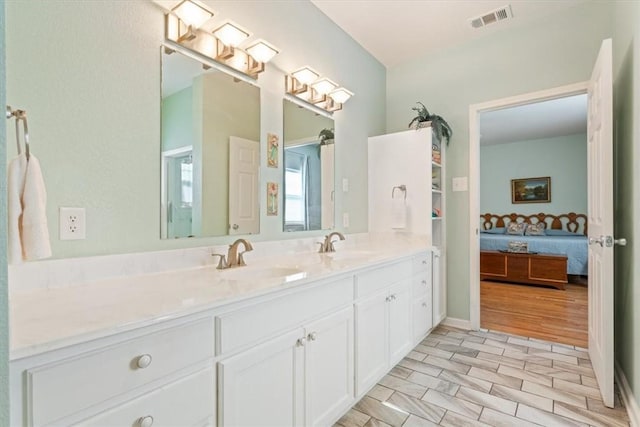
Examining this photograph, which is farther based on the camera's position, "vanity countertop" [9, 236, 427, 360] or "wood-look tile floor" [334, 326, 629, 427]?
A: "wood-look tile floor" [334, 326, 629, 427]

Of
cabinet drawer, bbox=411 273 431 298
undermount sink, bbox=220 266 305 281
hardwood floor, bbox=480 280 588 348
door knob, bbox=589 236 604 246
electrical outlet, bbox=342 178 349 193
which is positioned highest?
electrical outlet, bbox=342 178 349 193

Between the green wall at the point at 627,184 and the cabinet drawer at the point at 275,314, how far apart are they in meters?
1.54

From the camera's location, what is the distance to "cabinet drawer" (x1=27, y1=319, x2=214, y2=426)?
0.66 meters

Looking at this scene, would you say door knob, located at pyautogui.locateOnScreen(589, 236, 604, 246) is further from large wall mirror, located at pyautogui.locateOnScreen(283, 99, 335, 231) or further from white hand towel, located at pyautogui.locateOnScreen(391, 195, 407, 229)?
large wall mirror, located at pyautogui.locateOnScreen(283, 99, 335, 231)

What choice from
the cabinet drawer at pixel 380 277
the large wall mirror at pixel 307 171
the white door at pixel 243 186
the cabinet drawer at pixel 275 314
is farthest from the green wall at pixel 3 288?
the large wall mirror at pixel 307 171

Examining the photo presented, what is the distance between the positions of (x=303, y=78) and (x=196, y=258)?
4.71 feet

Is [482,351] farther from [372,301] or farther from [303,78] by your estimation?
[303,78]

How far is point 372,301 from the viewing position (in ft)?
6.07

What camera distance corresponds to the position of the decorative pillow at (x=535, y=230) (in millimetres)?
5838

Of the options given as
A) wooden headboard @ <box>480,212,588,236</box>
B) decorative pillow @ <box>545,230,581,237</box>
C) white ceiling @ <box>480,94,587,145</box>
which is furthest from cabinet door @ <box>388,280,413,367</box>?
wooden headboard @ <box>480,212,588,236</box>

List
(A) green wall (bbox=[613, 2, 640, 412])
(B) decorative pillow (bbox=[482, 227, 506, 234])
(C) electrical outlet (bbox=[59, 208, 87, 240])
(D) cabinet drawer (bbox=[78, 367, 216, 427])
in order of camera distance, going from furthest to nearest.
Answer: (B) decorative pillow (bbox=[482, 227, 506, 234]), (A) green wall (bbox=[613, 2, 640, 412]), (C) electrical outlet (bbox=[59, 208, 87, 240]), (D) cabinet drawer (bbox=[78, 367, 216, 427])

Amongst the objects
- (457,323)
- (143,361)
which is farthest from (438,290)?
(143,361)

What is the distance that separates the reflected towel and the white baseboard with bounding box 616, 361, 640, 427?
255 centimetres

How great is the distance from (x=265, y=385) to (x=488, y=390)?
151 centimetres
